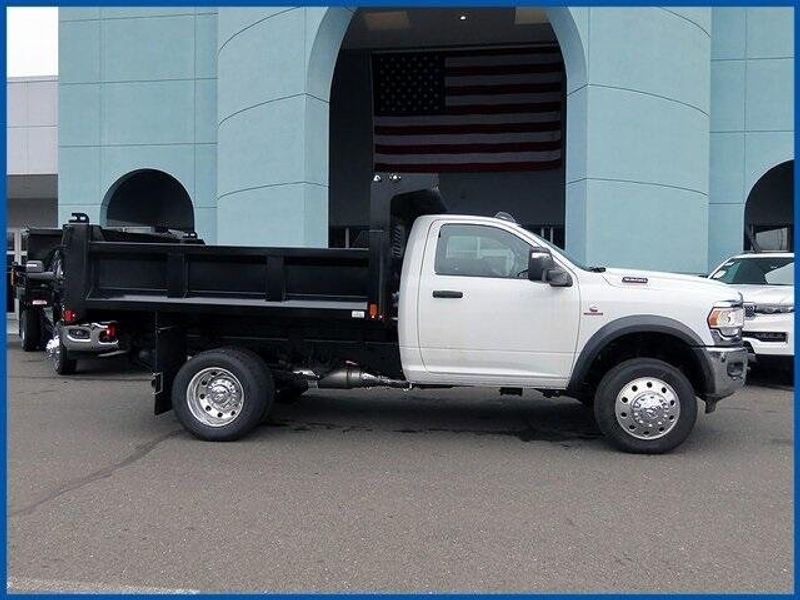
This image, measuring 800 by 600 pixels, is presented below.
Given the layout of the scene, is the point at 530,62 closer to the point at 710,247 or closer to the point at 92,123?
the point at 710,247

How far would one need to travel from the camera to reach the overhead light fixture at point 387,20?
52.3 feet

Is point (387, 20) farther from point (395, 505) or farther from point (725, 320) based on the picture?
point (395, 505)

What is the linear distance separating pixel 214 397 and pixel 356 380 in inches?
52.9

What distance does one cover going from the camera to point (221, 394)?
267 inches

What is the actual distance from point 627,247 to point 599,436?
244 inches

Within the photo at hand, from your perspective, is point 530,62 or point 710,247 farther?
point 530,62

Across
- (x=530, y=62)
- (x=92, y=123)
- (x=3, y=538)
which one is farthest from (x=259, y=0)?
(x=3, y=538)

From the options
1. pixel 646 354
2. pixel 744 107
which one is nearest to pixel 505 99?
pixel 744 107

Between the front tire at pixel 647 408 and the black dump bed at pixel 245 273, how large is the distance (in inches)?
83.5

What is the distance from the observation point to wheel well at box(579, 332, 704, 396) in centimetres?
643

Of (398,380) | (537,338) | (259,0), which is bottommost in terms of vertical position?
(398,380)

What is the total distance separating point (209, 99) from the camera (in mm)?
16078

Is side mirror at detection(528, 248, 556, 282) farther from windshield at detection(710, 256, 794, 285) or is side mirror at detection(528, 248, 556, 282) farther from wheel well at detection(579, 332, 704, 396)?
windshield at detection(710, 256, 794, 285)

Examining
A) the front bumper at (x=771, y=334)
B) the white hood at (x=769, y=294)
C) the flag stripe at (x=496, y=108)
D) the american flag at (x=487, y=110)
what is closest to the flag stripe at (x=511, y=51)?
the american flag at (x=487, y=110)
